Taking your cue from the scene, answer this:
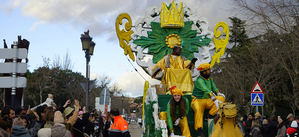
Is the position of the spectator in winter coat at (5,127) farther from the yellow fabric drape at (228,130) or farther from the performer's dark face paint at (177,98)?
the performer's dark face paint at (177,98)

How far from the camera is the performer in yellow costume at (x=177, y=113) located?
30.3 ft

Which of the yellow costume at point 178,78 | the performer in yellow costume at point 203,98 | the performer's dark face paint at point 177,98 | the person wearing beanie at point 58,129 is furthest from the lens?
the yellow costume at point 178,78

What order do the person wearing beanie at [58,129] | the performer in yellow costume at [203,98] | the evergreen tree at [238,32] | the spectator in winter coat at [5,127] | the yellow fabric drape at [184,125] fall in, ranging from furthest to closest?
the evergreen tree at [238,32] < the performer in yellow costume at [203,98] < the yellow fabric drape at [184,125] < the person wearing beanie at [58,129] < the spectator in winter coat at [5,127]

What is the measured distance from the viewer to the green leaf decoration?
15.9 meters

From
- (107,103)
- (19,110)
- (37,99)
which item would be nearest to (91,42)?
(107,103)

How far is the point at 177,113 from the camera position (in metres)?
9.45

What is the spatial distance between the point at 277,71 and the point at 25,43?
29.7m

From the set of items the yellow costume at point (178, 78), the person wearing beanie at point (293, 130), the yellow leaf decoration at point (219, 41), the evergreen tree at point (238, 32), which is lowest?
the person wearing beanie at point (293, 130)

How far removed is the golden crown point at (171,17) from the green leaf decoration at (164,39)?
0.23 meters

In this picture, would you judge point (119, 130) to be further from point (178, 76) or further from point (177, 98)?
point (178, 76)

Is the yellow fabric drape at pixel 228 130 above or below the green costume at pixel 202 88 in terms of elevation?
below

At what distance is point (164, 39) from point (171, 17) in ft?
3.23

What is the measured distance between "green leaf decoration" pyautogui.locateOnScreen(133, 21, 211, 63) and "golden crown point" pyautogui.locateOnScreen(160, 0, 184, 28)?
0.77 ft

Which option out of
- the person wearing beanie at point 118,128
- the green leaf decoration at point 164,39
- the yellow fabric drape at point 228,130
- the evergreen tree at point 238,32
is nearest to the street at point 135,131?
the evergreen tree at point 238,32
